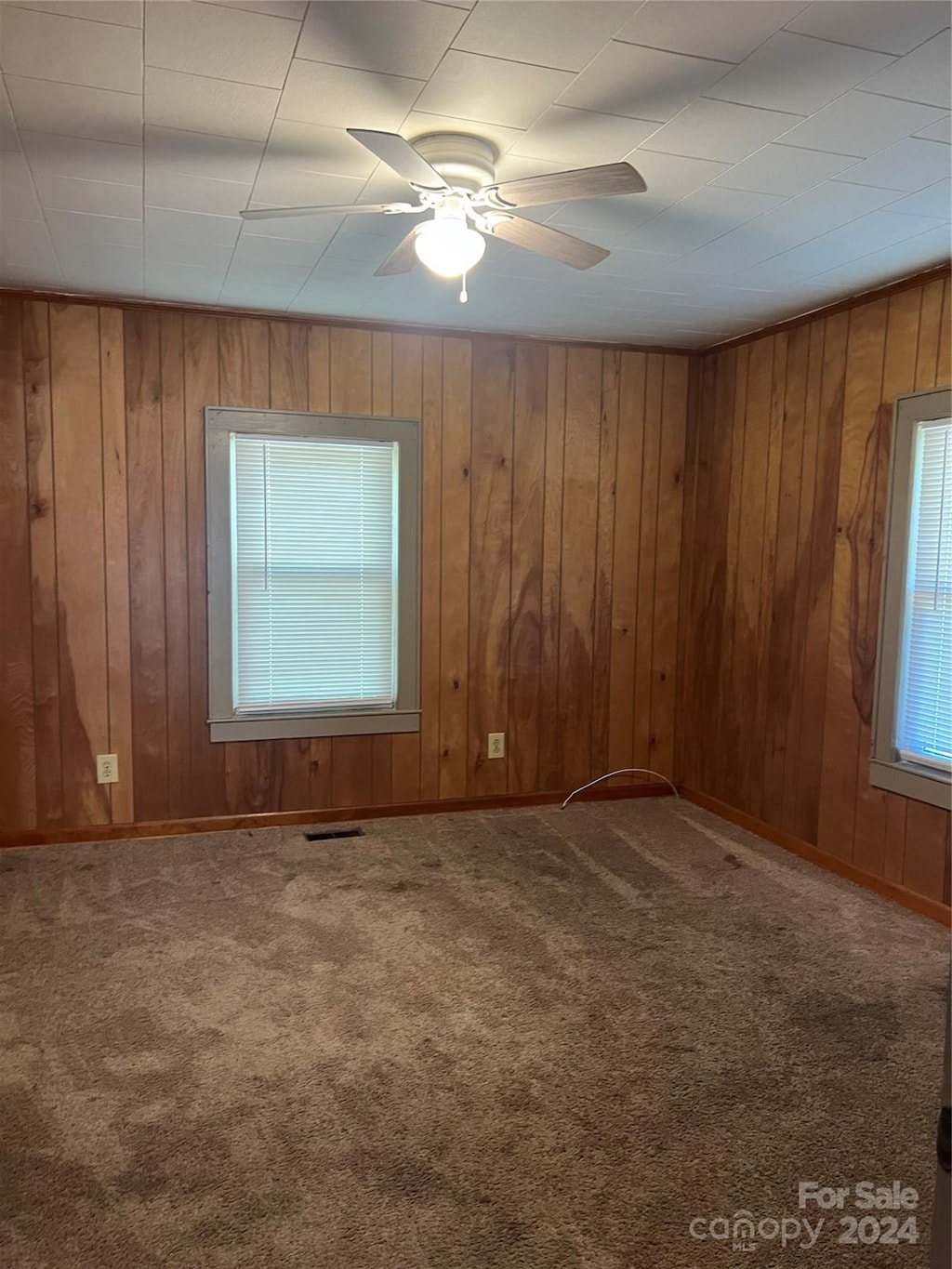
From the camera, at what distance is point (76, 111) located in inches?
78.9

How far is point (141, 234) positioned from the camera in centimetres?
280

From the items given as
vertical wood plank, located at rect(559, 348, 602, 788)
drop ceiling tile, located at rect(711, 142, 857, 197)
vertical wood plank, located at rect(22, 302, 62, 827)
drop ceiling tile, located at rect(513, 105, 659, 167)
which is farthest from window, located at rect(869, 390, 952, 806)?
vertical wood plank, located at rect(22, 302, 62, 827)

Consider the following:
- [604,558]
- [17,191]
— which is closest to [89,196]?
[17,191]

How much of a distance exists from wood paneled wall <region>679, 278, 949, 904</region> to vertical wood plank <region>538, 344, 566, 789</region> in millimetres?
717

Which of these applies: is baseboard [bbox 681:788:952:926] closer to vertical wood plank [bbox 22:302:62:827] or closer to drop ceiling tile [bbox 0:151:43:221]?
vertical wood plank [bbox 22:302:62:827]

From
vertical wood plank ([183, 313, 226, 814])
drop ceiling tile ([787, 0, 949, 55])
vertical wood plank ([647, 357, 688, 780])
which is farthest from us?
vertical wood plank ([647, 357, 688, 780])

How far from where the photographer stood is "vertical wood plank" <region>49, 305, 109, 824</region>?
359cm

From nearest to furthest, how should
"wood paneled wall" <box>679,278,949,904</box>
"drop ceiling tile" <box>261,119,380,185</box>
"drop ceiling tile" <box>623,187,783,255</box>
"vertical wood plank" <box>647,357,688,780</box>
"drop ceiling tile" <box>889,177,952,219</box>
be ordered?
"drop ceiling tile" <box>261,119,380,185</box> < "drop ceiling tile" <box>889,177,952,219</box> < "drop ceiling tile" <box>623,187,783,255</box> < "wood paneled wall" <box>679,278,949,904</box> < "vertical wood plank" <box>647,357,688,780</box>

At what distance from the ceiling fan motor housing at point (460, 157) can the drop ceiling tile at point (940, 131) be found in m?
1.01

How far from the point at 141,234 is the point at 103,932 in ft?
7.50

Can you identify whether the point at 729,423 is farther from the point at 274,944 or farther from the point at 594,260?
the point at 274,944

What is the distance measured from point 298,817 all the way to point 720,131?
3163mm

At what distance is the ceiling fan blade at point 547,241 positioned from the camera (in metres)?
2.20

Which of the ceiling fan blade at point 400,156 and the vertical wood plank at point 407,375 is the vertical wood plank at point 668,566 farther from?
the ceiling fan blade at point 400,156
